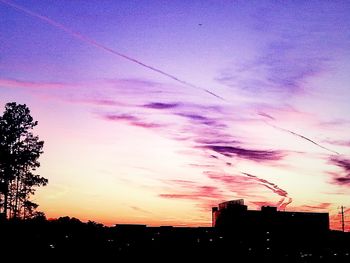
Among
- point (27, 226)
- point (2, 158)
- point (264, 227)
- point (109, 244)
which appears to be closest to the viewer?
point (27, 226)

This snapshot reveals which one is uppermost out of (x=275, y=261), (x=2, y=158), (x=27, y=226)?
(x=2, y=158)

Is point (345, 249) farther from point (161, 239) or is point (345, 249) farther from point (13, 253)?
point (13, 253)

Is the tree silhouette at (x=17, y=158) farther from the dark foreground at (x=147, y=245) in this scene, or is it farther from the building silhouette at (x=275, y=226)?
the building silhouette at (x=275, y=226)

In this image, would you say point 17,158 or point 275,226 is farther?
point 275,226

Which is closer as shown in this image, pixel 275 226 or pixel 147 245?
pixel 147 245

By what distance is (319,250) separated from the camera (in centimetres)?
9175

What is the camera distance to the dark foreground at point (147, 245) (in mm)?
55628

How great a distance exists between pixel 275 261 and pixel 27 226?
145ft

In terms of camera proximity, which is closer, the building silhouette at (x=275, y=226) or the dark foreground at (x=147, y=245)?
the dark foreground at (x=147, y=245)

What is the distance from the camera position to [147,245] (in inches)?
3056

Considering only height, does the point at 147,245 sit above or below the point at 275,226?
below

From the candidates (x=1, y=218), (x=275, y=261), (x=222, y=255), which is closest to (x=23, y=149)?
(x=1, y=218)

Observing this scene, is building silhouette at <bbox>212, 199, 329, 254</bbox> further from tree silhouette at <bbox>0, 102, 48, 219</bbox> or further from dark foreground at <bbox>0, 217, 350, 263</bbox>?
tree silhouette at <bbox>0, 102, 48, 219</bbox>

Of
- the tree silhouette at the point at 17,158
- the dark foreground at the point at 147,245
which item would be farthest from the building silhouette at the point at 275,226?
the tree silhouette at the point at 17,158
